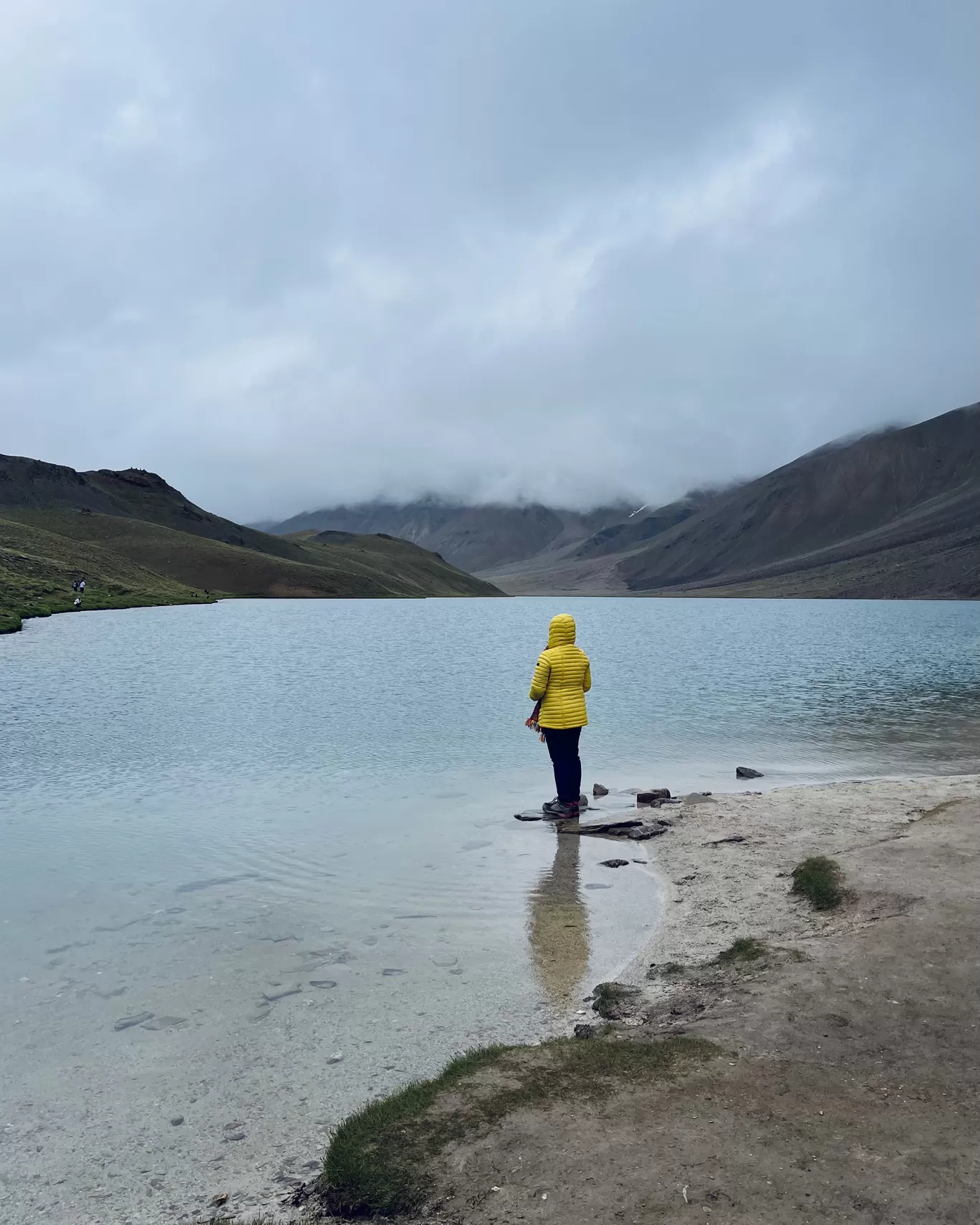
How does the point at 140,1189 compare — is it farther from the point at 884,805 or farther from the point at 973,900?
the point at 884,805

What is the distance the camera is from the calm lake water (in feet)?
25.5

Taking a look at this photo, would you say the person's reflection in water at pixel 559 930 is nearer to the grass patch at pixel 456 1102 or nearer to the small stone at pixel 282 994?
the grass patch at pixel 456 1102

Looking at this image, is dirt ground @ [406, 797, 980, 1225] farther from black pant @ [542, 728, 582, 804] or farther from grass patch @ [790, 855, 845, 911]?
black pant @ [542, 728, 582, 804]

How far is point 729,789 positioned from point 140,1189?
A: 17.7 metres

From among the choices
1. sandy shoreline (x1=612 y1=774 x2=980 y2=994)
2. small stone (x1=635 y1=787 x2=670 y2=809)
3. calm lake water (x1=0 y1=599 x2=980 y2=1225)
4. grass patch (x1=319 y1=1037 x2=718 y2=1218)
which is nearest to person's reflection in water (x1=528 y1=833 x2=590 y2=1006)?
calm lake water (x1=0 y1=599 x2=980 y2=1225)

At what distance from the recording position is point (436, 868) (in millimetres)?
15188

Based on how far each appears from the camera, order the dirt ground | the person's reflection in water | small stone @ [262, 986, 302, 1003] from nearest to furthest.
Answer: the dirt ground < small stone @ [262, 986, 302, 1003] < the person's reflection in water

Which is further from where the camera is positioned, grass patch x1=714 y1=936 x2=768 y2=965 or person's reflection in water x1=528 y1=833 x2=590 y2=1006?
person's reflection in water x1=528 y1=833 x2=590 y2=1006

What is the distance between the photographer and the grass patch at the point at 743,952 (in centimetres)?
1033

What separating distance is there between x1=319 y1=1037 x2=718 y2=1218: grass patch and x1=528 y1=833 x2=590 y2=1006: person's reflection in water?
6.35ft

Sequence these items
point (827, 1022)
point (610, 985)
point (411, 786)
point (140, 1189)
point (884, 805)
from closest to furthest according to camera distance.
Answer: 1. point (140, 1189)
2. point (827, 1022)
3. point (610, 985)
4. point (884, 805)
5. point (411, 786)

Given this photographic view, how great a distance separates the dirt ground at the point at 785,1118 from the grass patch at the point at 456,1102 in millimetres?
181

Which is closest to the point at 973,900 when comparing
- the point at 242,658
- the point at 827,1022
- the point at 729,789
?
the point at 827,1022

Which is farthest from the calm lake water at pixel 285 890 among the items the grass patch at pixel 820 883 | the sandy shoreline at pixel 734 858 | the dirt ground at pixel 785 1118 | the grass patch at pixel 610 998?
the grass patch at pixel 820 883
